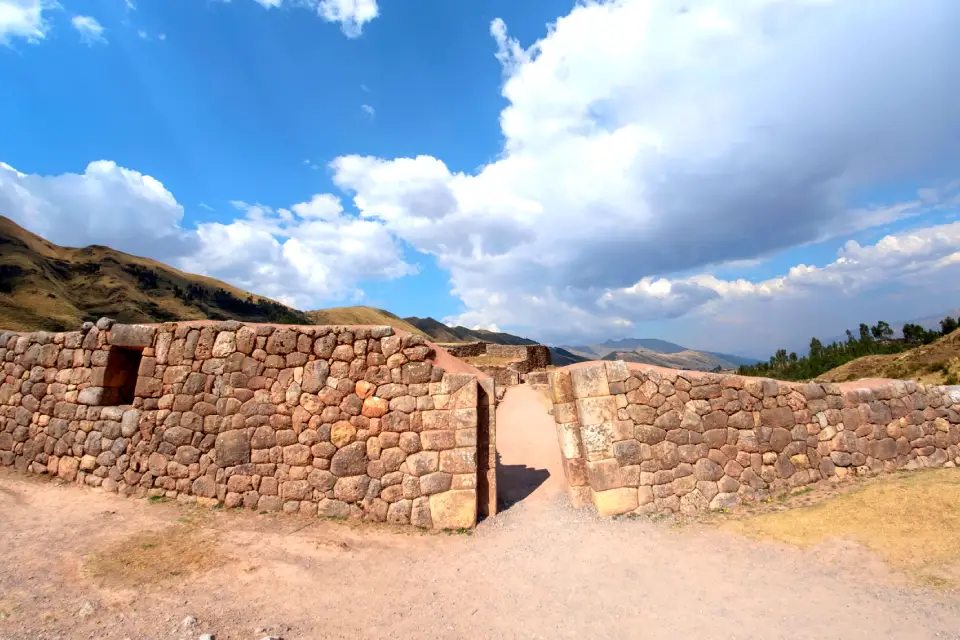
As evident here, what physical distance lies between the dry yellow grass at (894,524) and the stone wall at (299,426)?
13.6ft

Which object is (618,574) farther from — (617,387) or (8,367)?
(8,367)

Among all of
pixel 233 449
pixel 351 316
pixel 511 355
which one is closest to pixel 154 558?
pixel 233 449

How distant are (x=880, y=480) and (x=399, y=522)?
7871mm

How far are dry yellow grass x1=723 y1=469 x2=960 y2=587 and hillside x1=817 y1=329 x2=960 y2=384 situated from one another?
13.3 metres

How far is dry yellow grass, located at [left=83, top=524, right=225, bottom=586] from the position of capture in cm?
504

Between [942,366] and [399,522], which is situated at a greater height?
[942,366]

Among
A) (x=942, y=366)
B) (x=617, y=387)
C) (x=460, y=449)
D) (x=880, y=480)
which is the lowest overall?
(x=880, y=480)

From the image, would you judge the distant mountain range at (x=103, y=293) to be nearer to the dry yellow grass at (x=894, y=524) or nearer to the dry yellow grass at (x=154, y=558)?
the dry yellow grass at (x=894, y=524)

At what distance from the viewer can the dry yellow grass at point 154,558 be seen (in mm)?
5035

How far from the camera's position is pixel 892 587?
4852 mm

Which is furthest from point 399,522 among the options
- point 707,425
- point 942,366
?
point 942,366

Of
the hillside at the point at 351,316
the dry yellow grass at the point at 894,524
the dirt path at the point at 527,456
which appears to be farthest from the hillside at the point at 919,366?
the hillside at the point at 351,316

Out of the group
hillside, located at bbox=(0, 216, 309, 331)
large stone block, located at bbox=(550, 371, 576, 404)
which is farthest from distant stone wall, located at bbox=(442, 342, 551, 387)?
hillside, located at bbox=(0, 216, 309, 331)

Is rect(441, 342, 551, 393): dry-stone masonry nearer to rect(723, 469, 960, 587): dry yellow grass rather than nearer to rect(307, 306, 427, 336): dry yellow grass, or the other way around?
rect(723, 469, 960, 587): dry yellow grass
